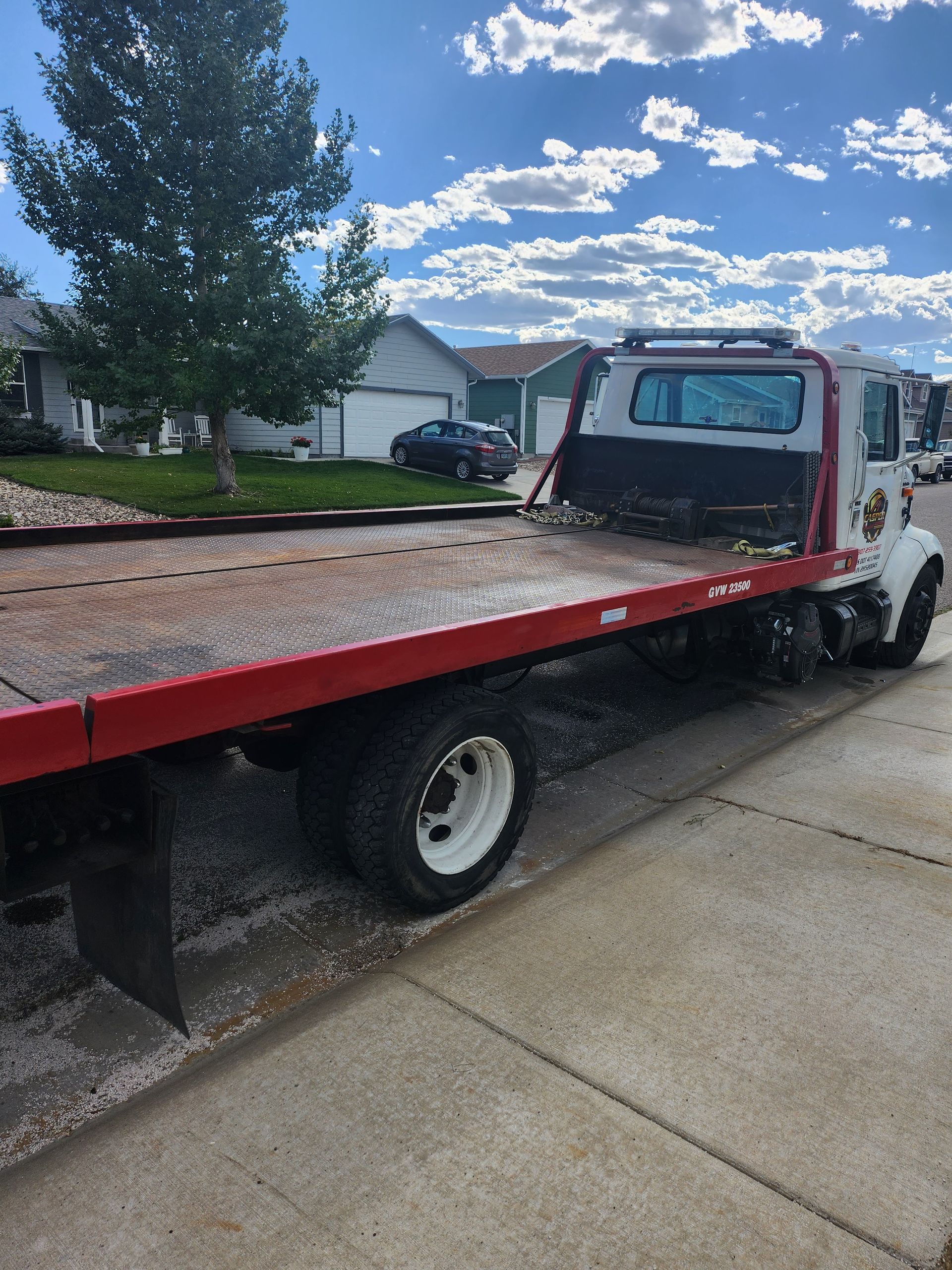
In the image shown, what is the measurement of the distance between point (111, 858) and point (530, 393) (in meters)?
36.4

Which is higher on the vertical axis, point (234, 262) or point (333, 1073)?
point (234, 262)

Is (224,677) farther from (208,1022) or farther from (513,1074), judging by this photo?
(513,1074)

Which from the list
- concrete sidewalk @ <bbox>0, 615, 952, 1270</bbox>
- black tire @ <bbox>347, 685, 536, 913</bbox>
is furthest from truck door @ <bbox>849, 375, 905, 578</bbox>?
black tire @ <bbox>347, 685, 536, 913</bbox>

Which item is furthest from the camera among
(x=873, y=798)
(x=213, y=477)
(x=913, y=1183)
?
(x=213, y=477)

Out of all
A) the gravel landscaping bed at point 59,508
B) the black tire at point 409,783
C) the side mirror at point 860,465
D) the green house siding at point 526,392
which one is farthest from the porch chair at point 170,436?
the black tire at point 409,783

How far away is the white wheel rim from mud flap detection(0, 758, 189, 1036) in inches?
43.7

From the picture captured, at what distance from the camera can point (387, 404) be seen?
30.5 m

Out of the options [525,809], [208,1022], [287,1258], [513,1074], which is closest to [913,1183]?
[513,1074]

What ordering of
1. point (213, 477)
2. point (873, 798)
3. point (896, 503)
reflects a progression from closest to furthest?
point (873, 798) < point (896, 503) < point (213, 477)

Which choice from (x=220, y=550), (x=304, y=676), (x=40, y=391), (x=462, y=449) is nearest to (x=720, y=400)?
(x=220, y=550)

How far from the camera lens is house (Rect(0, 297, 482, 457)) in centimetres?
2575

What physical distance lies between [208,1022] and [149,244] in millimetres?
14764

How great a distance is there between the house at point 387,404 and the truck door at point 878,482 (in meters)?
23.1

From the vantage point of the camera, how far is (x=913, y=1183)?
2352 millimetres
